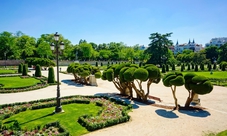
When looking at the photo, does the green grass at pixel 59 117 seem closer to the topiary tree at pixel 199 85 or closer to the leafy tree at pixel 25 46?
the topiary tree at pixel 199 85

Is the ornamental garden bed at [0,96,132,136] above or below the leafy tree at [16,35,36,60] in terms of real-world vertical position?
below

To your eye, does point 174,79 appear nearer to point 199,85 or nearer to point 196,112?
point 199,85

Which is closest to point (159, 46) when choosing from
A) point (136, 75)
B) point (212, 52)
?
point (212, 52)

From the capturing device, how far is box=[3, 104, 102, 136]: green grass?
394 inches

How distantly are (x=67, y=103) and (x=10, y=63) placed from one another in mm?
55284

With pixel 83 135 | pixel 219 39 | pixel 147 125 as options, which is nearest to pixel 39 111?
pixel 83 135

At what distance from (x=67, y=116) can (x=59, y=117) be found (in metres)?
0.52

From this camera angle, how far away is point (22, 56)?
69.7 meters

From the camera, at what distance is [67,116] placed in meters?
11.9

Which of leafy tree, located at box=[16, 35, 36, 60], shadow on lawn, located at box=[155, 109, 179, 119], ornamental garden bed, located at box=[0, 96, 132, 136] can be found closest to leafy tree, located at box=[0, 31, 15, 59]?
leafy tree, located at box=[16, 35, 36, 60]

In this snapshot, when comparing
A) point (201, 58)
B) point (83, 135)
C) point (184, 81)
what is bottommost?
point (83, 135)

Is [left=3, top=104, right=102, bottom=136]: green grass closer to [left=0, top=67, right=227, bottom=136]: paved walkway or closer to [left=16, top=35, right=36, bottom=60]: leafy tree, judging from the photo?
[left=0, top=67, right=227, bottom=136]: paved walkway

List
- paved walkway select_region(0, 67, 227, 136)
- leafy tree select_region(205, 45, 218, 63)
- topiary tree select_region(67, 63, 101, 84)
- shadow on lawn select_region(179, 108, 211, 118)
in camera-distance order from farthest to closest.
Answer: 1. leafy tree select_region(205, 45, 218, 63)
2. topiary tree select_region(67, 63, 101, 84)
3. shadow on lawn select_region(179, 108, 211, 118)
4. paved walkway select_region(0, 67, 227, 136)

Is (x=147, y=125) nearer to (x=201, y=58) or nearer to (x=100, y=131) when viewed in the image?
(x=100, y=131)
